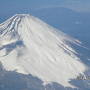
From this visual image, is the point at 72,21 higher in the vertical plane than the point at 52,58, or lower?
lower

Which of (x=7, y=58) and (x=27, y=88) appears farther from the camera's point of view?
(x=7, y=58)

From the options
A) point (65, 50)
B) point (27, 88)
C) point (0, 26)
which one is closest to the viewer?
point (27, 88)

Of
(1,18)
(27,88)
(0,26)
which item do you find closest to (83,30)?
(1,18)

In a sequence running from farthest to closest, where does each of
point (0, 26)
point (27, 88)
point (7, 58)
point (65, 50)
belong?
point (0, 26), point (65, 50), point (7, 58), point (27, 88)

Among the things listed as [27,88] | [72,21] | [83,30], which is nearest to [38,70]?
[27,88]

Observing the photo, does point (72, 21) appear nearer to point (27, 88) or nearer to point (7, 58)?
point (7, 58)

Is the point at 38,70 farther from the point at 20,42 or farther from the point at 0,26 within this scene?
the point at 0,26
